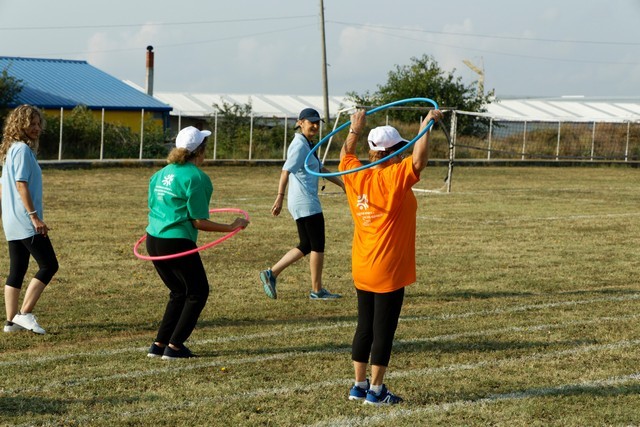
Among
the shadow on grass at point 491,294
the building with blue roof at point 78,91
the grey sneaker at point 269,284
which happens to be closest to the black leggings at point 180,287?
the grey sneaker at point 269,284

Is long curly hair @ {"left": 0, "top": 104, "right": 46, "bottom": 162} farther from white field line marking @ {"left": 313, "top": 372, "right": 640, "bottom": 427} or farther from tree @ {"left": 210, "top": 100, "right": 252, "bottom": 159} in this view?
tree @ {"left": 210, "top": 100, "right": 252, "bottom": 159}

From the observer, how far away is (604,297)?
10727 millimetres

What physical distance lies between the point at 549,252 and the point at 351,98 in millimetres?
35099

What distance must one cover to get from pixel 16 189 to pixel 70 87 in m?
39.7

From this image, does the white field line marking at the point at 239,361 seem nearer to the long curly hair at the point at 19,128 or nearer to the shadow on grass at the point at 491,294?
the shadow on grass at the point at 491,294

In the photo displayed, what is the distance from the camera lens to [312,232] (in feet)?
34.8

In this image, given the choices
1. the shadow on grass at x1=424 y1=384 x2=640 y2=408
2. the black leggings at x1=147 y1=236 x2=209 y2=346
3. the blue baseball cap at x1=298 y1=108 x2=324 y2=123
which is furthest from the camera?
the blue baseball cap at x1=298 y1=108 x2=324 y2=123

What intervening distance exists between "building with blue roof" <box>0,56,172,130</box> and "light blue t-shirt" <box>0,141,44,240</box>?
34823mm

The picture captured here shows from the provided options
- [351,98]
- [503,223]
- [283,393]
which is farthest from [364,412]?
[351,98]

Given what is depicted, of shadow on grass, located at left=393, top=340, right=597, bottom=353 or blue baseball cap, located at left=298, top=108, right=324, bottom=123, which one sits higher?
blue baseball cap, located at left=298, top=108, right=324, bottom=123

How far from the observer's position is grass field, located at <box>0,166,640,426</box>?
637 centimetres

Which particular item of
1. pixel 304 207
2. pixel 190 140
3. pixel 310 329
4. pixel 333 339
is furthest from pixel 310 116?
pixel 190 140

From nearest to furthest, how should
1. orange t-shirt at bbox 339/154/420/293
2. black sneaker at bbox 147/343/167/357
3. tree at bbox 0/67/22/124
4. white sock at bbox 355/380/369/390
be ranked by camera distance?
orange t-shirt at bbox 339/154/420/293, white sock at bbox 355/380/369/390, black sneaker at bbox 147/343/167/357, tree at bbox 0/67/22/124

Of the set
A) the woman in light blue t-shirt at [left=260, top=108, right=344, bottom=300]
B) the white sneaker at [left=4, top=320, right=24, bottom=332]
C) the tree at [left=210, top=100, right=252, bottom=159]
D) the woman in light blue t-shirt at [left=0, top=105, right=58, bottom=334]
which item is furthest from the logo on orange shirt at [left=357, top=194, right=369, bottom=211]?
the tree at [left=210, top=100, right=252, bottom=159]
